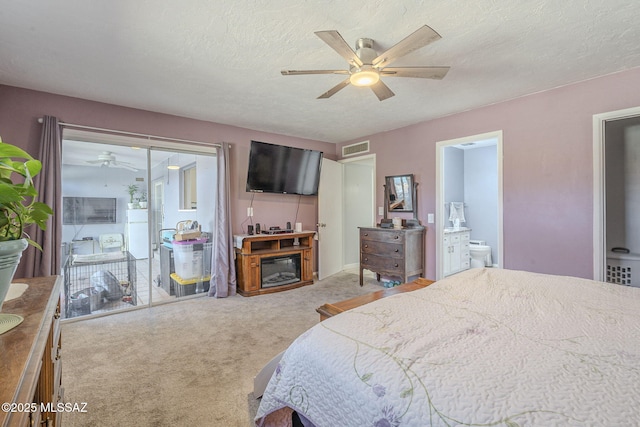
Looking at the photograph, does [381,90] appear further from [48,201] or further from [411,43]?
[48,201]

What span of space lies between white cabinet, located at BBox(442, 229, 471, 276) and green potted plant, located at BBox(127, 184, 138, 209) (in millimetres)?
4445

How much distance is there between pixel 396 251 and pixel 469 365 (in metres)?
3.11

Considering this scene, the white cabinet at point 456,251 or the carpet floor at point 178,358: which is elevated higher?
the white cabinet at point 456,251

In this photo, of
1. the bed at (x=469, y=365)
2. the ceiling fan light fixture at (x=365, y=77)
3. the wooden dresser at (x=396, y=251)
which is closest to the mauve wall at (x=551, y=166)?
the wooden dresser at (x=396, y=251)

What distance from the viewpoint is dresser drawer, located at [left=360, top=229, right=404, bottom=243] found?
12.7 ft

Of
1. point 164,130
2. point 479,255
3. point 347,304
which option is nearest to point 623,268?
point 479,255

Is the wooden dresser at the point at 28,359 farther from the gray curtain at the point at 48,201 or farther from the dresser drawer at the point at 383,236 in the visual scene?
the dresser drawer at the point at 383,236

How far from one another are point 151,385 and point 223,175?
2.64m

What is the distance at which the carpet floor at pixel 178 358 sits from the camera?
5.60ft

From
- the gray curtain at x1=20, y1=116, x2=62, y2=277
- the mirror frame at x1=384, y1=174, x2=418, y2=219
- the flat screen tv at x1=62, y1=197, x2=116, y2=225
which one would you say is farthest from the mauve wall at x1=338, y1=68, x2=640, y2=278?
the gray curtain at x1=20, y1=116, x2=62, y2=277

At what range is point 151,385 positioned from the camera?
195cm

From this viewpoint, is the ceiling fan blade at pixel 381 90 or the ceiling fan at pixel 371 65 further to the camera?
the ceiling fan blade at pixel 381 90

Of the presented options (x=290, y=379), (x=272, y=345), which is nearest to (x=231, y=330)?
(x=272, y=345)

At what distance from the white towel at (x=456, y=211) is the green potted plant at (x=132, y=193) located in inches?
206
